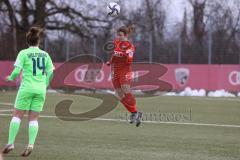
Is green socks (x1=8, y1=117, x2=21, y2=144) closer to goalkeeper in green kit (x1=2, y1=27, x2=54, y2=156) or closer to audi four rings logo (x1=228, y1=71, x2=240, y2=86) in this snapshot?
goalkeeper in green kit (x1=2, y1=27, x2=54, y2=156)

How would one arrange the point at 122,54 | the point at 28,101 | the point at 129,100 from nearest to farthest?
the point at 28,101 < the point at 122,54 < the point at 129,100

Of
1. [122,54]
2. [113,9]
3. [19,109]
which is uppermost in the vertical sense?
[113,9]

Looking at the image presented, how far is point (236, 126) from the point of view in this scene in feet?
49.4

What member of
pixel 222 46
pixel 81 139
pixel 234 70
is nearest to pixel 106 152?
pixel 81 139

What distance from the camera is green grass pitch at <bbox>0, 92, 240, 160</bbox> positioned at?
10117mm

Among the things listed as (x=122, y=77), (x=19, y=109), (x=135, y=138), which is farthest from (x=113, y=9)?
(x=19, y=109)

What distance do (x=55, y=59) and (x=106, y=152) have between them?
27520mm

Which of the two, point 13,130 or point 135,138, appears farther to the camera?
point 135,138

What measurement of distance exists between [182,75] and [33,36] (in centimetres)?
2351

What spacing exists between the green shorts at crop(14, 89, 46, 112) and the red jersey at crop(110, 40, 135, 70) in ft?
14.5

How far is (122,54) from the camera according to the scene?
14.1m

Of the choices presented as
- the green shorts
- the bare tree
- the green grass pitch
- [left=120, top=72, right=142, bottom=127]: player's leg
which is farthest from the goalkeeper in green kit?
the bare tree

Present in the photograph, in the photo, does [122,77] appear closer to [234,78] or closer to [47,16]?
[234,78]

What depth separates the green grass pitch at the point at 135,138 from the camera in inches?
398
